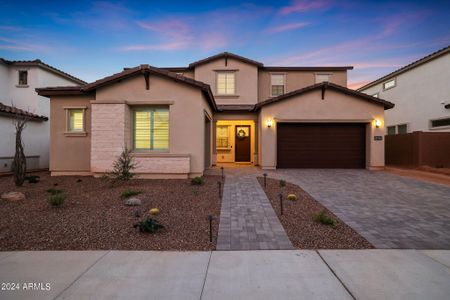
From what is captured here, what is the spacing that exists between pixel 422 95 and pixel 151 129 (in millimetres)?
19472

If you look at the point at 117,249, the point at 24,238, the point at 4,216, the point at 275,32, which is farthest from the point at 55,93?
the point at 275,32

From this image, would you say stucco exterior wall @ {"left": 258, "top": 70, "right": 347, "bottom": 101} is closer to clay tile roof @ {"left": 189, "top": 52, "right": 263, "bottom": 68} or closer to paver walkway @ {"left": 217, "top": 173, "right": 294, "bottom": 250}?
clay tile roof @ {"left": 189, "top": 52, "right": 263, "bottom": 68}

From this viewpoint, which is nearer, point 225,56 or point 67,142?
point 67,142

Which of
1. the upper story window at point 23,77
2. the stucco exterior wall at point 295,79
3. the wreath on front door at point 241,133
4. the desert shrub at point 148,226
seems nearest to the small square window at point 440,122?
the stucco exterior wall at point 295,79

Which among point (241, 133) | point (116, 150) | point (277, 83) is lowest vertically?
point (116, 150)

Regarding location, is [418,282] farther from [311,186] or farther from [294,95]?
[294,95]

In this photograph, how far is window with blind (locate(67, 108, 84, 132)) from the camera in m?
10.5

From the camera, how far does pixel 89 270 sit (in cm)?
288

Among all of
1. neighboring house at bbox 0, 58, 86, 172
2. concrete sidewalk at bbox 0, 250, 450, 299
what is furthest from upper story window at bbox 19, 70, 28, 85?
concrete sidewalk at bbox 0, 250, 450, 299

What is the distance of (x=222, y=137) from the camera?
54.7ft

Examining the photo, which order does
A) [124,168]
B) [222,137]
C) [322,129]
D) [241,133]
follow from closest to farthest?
[124,168] → [322,129] → [241,133] → [222,137]

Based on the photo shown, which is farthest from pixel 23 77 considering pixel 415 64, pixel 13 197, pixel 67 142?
pixel 415 64

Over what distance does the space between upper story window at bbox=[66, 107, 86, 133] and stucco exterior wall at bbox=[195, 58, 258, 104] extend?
888 centimetres

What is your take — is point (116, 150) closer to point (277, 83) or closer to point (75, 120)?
point (75, 120)
